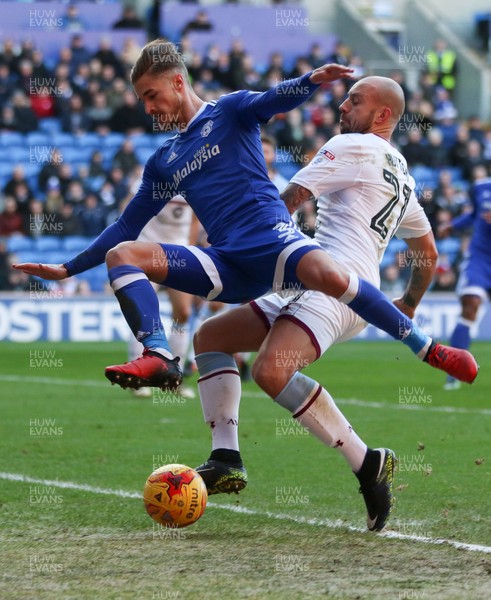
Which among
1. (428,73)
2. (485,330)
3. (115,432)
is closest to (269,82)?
(428,73)

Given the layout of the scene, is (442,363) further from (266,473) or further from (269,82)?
(269,82)

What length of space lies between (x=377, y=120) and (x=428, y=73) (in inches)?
914

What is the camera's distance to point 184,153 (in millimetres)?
5922

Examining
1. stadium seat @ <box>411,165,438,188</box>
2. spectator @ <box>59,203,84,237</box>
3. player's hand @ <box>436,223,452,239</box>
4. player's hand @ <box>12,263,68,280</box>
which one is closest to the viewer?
player's hand @ <box>12,263,68,280</box>

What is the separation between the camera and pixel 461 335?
12859 mm

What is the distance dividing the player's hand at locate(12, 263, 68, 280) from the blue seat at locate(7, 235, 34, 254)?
14.9 metres

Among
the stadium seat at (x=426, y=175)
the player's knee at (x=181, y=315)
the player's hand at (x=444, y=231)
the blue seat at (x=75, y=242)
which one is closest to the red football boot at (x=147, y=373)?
the player's knee at (x=181, y=315)

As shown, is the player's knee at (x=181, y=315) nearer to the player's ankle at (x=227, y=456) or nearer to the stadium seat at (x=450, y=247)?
the player's ankle at (x=227, y=456)

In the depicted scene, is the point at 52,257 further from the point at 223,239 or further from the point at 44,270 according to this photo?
the point at 223,239

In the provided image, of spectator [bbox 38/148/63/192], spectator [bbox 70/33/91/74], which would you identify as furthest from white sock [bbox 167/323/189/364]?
spectator [bbox 70/33/91/74]

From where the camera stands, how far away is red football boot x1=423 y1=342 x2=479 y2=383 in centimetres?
538

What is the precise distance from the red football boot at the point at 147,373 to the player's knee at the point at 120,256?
1.54 ft

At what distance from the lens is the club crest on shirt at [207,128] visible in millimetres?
5867

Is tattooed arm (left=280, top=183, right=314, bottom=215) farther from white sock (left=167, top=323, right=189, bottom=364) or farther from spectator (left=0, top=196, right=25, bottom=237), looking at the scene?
spectator (left=0, top=196, right=25, bottom=237)
